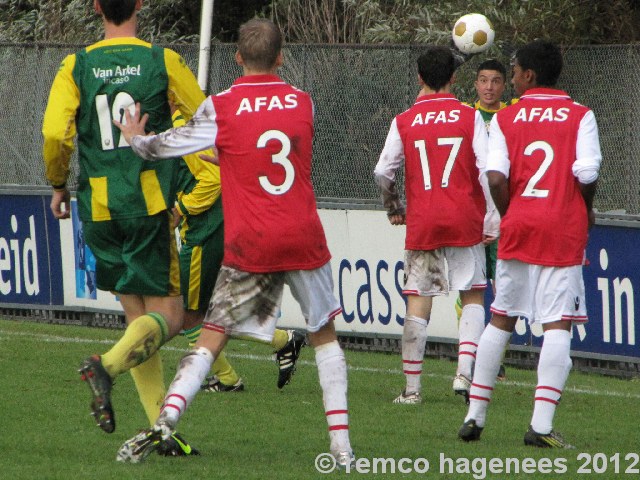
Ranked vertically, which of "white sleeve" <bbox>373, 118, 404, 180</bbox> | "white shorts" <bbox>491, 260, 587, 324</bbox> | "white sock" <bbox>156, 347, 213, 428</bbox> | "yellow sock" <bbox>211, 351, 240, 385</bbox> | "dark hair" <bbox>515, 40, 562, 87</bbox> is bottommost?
"yellow sock" <bbox>211, 351, 240, 385</bbox>

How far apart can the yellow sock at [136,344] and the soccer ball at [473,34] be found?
5.37 m

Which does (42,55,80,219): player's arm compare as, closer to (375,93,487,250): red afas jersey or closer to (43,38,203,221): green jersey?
(43,38,203,221): green jersey

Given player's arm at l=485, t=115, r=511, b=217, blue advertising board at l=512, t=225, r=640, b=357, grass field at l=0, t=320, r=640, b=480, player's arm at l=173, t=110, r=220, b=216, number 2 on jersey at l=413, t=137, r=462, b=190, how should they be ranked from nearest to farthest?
grass field at l=0, t=320, r=640, b=480 → player's arm at l=485, t=115, r=511, b=217 → number 2 on jersey at l=413, t=137, r=462, b=190 → player's arm at l=173, t=110, r=220, b=216 → blue advertising board at l=512, t=225, r=640, b=357

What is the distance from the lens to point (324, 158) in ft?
43.9

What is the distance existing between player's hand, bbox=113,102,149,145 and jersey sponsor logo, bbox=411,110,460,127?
269 centimetres

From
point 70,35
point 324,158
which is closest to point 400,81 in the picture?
point 324,158

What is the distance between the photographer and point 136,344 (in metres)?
6.80

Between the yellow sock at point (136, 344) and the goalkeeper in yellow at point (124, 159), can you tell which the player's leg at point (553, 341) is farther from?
the yellow sock at point (136, 344)

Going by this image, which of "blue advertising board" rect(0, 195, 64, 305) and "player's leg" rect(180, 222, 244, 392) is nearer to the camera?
"player's leg" rect(180, 222, 244, 392)

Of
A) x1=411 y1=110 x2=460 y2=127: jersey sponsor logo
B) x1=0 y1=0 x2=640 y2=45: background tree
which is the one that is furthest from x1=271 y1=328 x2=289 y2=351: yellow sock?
x1=0 y1=0 x2=640 y2=45: background tree

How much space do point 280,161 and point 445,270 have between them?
117 inches

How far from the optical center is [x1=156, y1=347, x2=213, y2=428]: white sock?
641 cm

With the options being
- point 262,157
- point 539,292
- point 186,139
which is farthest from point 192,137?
point 539,292

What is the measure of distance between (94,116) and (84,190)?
0.37m
